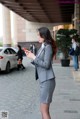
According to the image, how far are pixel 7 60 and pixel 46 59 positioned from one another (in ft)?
42.1

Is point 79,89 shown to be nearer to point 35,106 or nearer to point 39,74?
point 35,106

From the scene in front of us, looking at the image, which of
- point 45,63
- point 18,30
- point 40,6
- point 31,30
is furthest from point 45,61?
point 18,30

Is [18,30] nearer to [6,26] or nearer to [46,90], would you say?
[6,26]

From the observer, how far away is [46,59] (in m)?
5.26

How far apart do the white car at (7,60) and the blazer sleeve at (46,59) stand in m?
12.0

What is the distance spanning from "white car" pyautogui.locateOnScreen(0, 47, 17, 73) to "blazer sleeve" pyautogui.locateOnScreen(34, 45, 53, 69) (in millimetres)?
12045

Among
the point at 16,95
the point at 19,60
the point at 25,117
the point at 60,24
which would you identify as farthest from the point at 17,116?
the point at 60,24

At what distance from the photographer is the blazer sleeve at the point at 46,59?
5246mm

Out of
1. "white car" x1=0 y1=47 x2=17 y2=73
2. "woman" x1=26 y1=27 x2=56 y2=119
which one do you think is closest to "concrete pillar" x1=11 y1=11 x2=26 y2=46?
"white car" x1=0 y1=47 x2=17 y2=73

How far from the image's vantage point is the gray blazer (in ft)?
17.2

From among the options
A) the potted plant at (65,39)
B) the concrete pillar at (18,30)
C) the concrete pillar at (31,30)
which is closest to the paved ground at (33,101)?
the potted plant at (65,39)

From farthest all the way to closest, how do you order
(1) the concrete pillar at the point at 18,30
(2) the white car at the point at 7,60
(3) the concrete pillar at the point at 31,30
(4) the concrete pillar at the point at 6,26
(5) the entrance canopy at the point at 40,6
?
1. (1) the concrete pillar at the point at 18,30
2. (3) the concrete pillar at the point at 31,30
3. (4) the concrete pillar at the point at 6,26
4. (5) the entrance canopy at the point at 40,6
5. (2) the white car at the point at 7,60

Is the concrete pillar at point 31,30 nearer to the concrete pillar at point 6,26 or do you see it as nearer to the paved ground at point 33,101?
the concrete pillar at point 6,26

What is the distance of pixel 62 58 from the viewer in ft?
71.2
